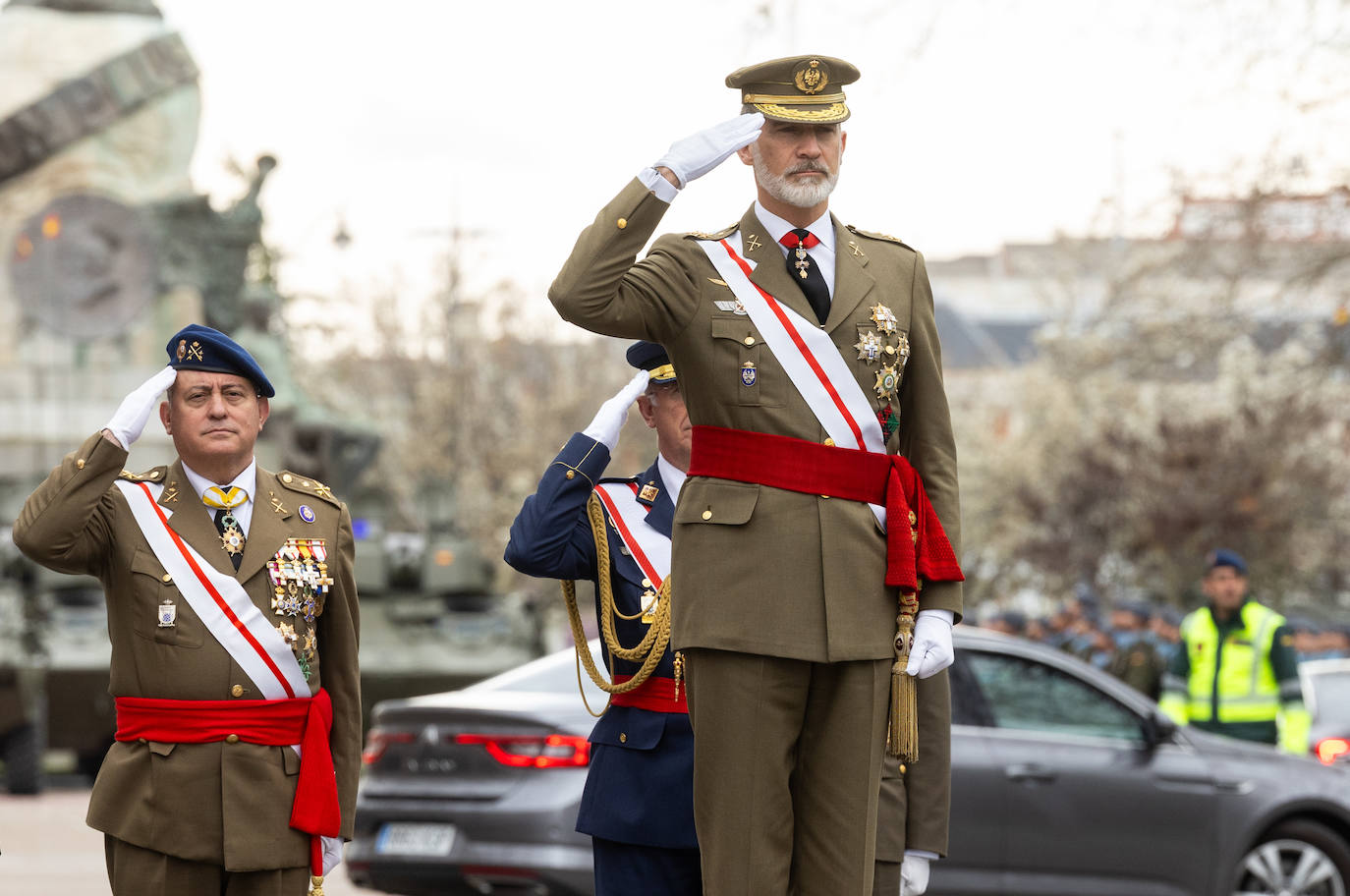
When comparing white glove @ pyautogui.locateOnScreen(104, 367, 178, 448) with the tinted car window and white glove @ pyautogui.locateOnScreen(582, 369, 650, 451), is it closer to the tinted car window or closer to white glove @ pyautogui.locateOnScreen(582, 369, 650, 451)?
white glove @ pyautogui.locateOnScreen(582, 369, 650, 451)

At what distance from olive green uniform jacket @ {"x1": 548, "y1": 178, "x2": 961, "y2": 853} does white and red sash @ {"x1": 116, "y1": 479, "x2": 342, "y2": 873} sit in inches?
46.6

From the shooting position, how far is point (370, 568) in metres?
20.4

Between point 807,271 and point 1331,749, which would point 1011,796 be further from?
point 807,271

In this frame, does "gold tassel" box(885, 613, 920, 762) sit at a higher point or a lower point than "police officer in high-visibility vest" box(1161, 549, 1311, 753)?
higher

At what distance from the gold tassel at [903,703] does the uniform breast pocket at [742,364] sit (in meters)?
0.54

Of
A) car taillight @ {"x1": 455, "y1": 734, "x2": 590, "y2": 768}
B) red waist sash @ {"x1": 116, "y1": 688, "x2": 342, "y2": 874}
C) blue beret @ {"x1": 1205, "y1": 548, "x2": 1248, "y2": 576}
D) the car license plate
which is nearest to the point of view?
red waist sash @ {"x1": 116, "y1": 688, "x2": 342, "y2": 874}

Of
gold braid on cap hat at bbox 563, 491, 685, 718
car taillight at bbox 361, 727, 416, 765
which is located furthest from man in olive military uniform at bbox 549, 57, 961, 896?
car taillight at bbox 361, 727, 416, 765

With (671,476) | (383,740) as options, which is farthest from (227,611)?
(383,740)

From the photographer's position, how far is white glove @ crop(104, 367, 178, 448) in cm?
482

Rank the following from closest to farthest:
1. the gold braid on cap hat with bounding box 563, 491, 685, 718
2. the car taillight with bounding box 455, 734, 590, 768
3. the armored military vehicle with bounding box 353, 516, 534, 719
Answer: the gold braid on cap hat with bounding box 563, 491, 685, 718 < the car taillight with bounding box 455, 734, 590, 768 < the armored military vehicle with bounding box 353, 516, 534, 719

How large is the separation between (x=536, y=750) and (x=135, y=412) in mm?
4335

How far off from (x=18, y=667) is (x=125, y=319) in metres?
6.53

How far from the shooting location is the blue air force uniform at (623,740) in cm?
508

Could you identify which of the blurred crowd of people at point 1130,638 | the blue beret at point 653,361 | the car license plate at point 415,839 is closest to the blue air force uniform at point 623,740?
the blue beret at point 653,361
